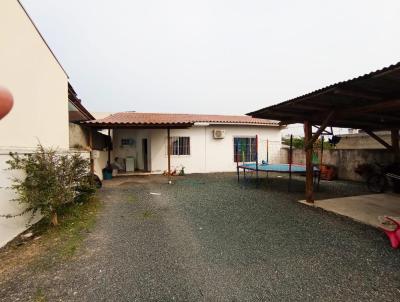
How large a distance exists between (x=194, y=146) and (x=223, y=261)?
10812 mm

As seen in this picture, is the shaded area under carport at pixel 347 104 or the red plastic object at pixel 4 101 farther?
the shaded area under carport at pixel 347 104

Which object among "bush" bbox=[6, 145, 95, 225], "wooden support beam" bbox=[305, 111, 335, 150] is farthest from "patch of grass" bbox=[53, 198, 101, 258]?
"wooden support beam" bbox=[305, 111, 335, 150]

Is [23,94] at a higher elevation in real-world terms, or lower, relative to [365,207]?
higher

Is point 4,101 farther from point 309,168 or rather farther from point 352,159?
point 352,159

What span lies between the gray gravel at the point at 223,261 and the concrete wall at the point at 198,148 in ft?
25.9

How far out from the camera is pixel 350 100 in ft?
17.4

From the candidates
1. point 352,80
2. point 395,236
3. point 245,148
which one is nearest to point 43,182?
point 352,80

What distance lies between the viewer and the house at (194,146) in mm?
13461

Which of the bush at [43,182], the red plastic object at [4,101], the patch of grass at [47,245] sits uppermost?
the red plastic object at [4,101]

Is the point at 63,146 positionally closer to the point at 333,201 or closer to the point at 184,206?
the point at 184,206

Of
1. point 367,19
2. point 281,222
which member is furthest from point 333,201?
point 367,19

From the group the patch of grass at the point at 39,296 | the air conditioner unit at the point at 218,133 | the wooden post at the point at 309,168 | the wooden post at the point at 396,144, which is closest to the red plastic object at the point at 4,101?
the patch of grass at the point at 39,296

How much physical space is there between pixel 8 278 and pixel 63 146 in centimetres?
504

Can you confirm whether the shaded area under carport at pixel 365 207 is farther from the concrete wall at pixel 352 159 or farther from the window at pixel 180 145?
the window at pixel 180 145
